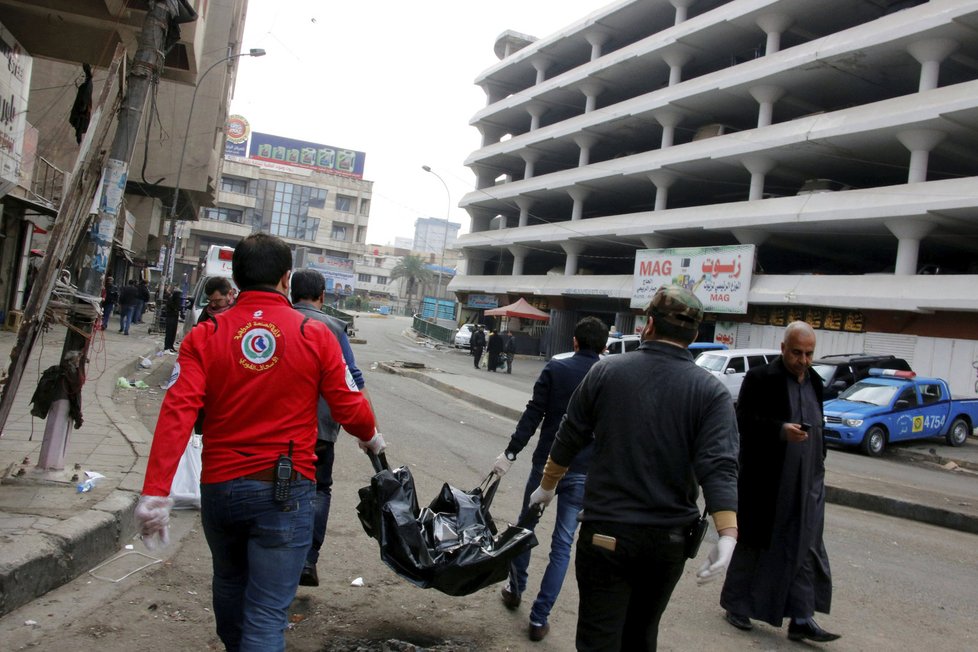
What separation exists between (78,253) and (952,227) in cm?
2571

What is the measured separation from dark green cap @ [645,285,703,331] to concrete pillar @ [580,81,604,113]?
4065 cm

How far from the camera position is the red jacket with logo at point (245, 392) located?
8.65 ft

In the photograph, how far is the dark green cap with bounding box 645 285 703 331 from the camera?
2.89 m

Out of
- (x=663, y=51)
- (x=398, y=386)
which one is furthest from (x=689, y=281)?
(x=398, y=386)

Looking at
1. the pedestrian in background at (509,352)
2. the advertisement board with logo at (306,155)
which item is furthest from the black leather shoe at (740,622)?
the advertisement board with logo at (306,155)

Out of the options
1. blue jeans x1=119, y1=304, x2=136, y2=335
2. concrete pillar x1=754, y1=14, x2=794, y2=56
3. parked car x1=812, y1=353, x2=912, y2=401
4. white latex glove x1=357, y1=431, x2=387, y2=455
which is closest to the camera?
white latex glove x1=357, y1=431, x2=387, y2=455

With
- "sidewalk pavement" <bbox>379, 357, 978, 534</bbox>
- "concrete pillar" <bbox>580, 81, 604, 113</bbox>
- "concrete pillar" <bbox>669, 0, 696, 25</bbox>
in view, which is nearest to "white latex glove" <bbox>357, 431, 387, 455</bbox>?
"sidewalk pavement" <bbox>379, 357, 978, 534</bbox>

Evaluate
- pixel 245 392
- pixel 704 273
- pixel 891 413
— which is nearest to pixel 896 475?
pixel 891 413

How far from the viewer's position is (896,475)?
13.0 metres

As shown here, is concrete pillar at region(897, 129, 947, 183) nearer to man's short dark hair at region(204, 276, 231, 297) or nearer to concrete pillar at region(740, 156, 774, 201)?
concrete pillar at region(740, 156, 774, 201)

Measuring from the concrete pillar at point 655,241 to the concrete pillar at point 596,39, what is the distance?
12425 millimetres

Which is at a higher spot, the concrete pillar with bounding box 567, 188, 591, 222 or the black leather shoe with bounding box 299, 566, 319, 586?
the concrete pillar with bounding box 567, 188, 591, 222

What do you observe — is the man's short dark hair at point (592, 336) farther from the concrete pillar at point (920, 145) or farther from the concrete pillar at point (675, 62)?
the concrete pillar at point (675, 62)

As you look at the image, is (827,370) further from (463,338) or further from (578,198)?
(463,338)
